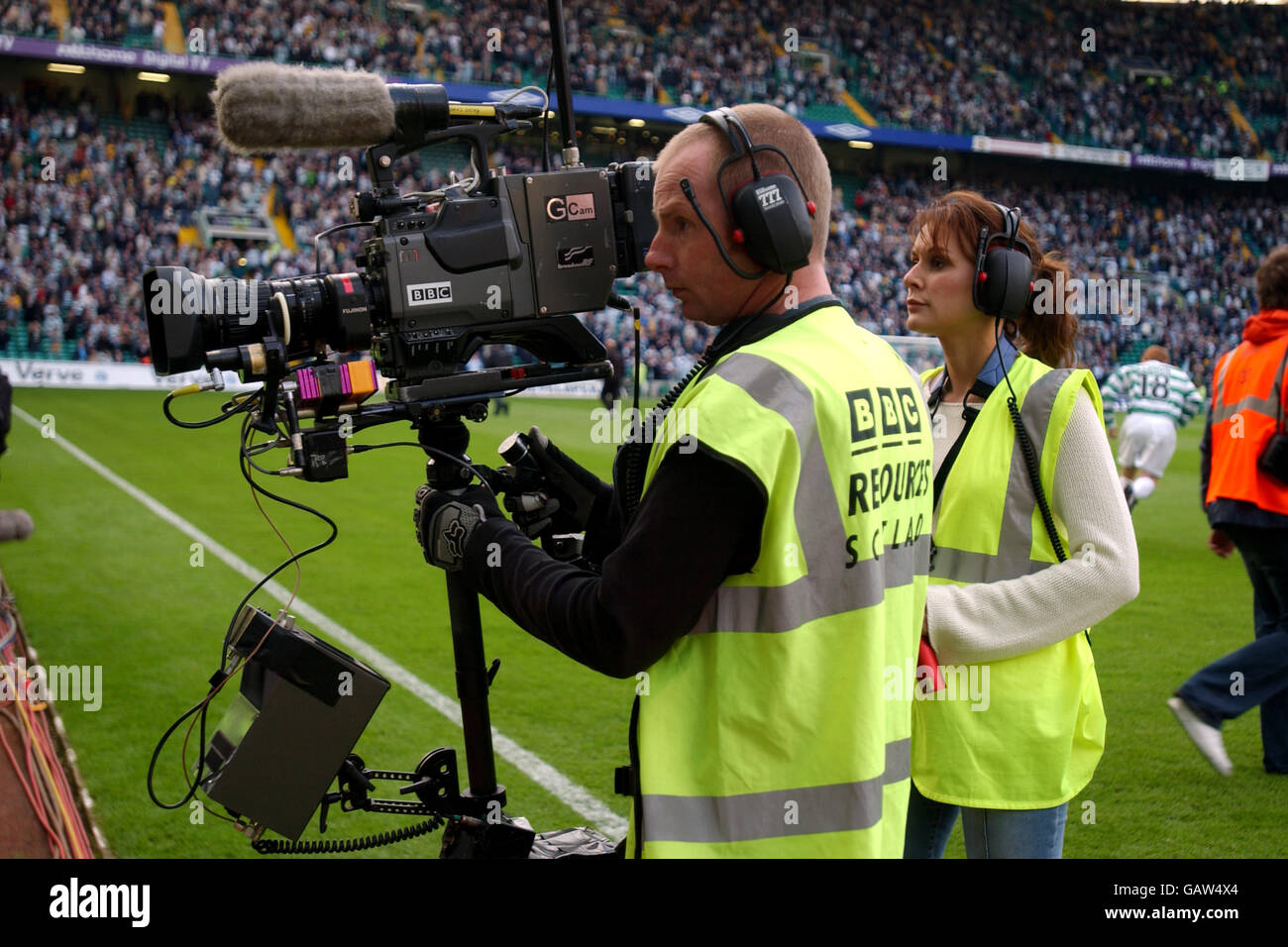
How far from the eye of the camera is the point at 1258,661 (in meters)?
4.05

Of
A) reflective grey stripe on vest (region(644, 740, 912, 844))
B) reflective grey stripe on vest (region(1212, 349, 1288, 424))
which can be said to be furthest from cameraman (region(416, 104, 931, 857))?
reflective grey stripe on vest (region(1212, 349, 1288, 424))

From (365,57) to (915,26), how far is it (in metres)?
16.6

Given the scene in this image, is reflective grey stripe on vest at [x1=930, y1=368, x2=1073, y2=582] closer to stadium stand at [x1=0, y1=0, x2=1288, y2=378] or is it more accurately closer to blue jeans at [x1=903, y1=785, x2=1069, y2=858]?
blue jeans at [x1=903, y1=785, x2=1069, y2=858]

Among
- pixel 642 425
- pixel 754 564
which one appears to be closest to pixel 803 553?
pixel 754 564

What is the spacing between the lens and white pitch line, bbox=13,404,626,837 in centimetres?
405

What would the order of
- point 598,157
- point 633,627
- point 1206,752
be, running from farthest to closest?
point 598,157 → point 1206,752 → point 633,627

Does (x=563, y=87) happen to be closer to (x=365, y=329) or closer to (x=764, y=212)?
(x=365, y=329)

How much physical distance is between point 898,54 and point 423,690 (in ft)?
107

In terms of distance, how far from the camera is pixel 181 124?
26141mm

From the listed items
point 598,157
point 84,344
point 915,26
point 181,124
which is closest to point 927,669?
point 84,344

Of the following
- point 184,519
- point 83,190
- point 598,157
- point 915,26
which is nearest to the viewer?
point 184,519

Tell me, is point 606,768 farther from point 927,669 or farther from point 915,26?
point 915,26

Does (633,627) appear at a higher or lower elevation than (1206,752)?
higher
